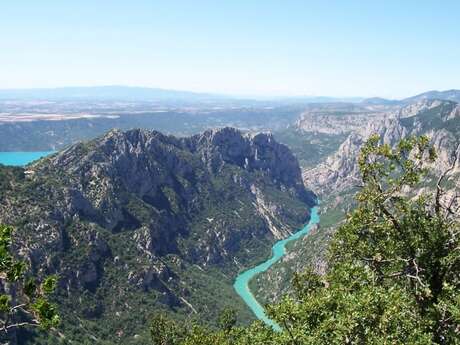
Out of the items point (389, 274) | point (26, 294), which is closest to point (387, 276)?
point (389, 274)

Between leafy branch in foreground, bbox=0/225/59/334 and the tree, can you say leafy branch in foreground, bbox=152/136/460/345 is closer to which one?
the tree

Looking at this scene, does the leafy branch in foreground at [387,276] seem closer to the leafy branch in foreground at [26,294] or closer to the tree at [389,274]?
the tree at [389,274]

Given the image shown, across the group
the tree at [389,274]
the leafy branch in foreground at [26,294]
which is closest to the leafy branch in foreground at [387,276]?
the tree at [389,274]

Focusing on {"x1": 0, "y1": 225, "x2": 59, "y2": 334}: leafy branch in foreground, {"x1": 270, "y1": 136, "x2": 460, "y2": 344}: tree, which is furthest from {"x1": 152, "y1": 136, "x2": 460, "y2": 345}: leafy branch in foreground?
{"x1": 0, "y1": 225, "x2": 59, "y2": 334}: leafy branch in foreground

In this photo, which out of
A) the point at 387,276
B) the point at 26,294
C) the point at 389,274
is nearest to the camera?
the point at 26,294

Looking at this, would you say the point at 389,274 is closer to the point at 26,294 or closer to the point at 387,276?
the point at 387,276

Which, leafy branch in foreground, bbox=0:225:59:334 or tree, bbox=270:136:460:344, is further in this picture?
tree, bbox=270:136:460:344

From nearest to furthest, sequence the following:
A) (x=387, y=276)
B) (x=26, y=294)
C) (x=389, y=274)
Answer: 1. (x=26, y=294)
2. (x=387, y=276)
3. (x=389, y=274)

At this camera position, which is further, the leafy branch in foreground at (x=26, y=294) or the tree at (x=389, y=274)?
the tree at (x=389, y=274)
